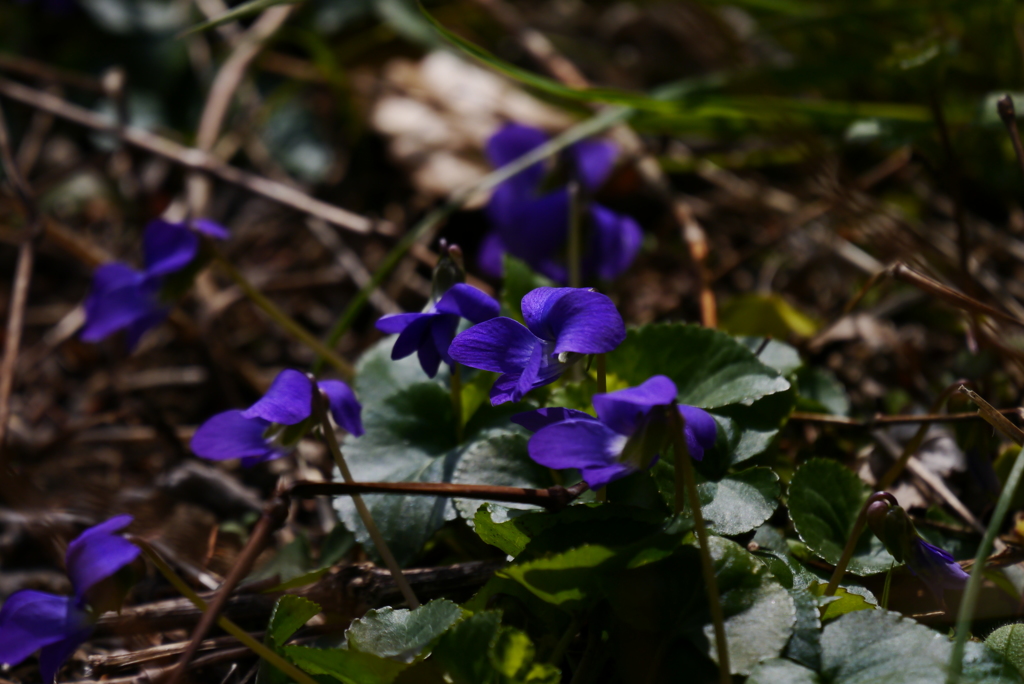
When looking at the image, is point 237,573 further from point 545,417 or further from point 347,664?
point 545,417

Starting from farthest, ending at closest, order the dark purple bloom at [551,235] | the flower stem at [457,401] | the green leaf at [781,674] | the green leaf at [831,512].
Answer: the dark purple bloom at [551,235]
the flower stem at [457,401]
the green leaf at [831,512]
the green leaf at [781,674]

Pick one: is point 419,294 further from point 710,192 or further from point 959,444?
point 959,444

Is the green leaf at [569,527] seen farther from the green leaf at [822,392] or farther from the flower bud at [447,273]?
the green leaf at [822,392]

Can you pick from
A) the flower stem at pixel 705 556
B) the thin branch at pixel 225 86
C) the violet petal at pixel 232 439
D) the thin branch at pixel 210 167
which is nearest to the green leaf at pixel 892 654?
the flower stem at pixel 705 556

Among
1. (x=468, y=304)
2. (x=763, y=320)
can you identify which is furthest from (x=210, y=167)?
(x=763, y=320)

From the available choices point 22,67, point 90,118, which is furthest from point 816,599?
point 22,67

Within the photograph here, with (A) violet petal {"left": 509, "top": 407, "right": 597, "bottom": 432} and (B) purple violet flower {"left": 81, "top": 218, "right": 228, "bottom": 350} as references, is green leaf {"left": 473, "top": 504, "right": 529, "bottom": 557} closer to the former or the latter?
(A) violet petal {"left": 509, "top": 407, "right": 597, "bottom": 432}
